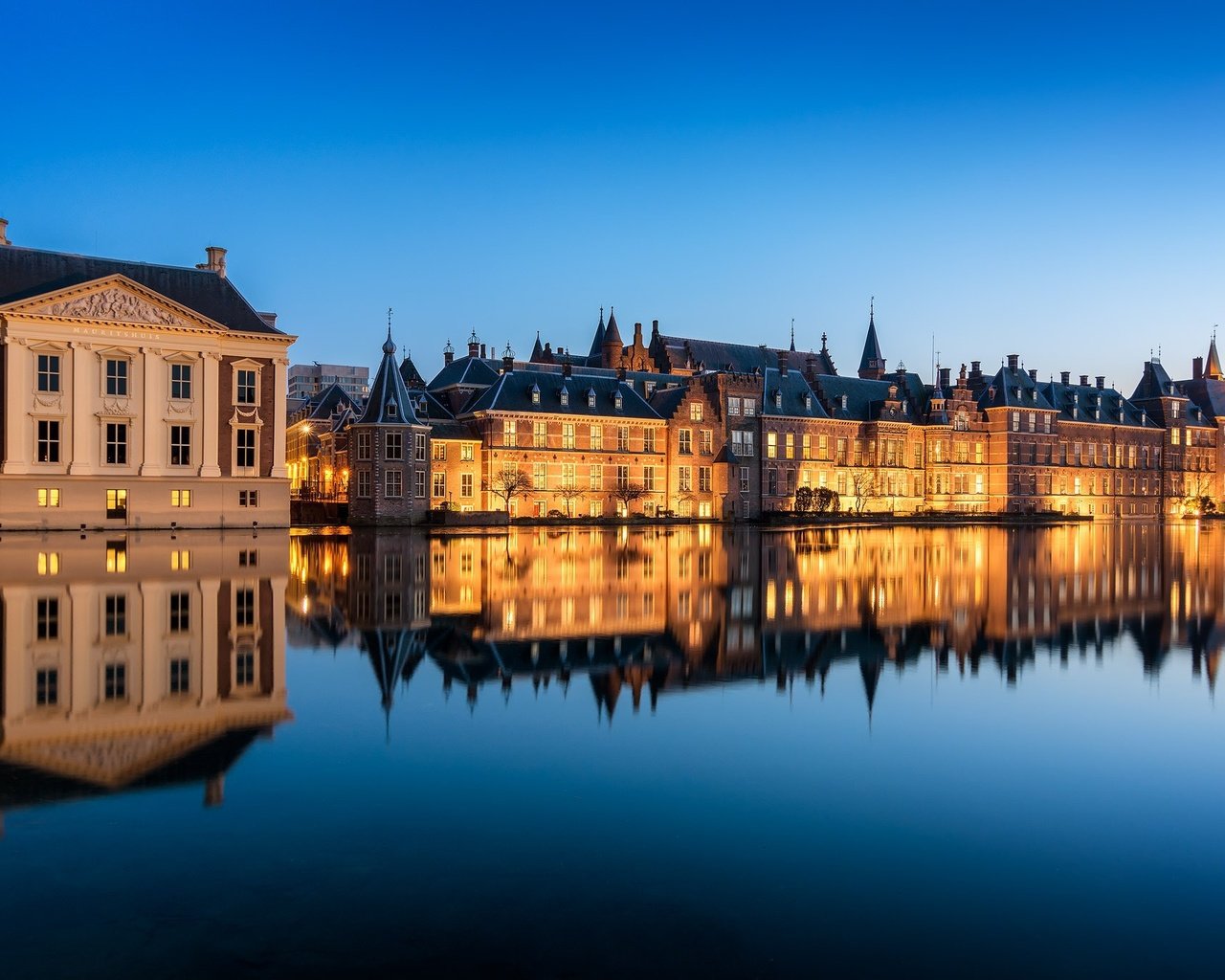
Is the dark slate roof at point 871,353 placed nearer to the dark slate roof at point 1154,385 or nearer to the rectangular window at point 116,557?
the dark slate roof at point 1154,385

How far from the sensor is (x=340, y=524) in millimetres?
55500

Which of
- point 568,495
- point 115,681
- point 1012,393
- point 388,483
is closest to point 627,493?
point 568,495

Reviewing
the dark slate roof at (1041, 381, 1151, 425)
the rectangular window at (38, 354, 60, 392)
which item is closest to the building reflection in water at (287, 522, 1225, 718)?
the rectangular window at (38, 354, 60, 392)

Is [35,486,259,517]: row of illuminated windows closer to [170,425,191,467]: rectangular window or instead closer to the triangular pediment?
[170,425,191,467]: rectangular window

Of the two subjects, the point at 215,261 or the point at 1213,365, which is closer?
the point at 215,261

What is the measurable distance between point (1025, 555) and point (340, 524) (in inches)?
1330

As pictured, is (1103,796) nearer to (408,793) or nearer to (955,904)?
(955,904)

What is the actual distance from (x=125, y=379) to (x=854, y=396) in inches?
2174

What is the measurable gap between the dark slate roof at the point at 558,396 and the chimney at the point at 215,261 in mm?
17805

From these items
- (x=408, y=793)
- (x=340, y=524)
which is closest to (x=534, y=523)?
(x=340, y=524)

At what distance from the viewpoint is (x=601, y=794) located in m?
7.80

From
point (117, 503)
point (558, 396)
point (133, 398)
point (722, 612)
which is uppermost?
point (558, 396)

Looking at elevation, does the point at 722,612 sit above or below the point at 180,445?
below

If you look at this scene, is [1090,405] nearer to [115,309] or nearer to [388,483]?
[388,483]
